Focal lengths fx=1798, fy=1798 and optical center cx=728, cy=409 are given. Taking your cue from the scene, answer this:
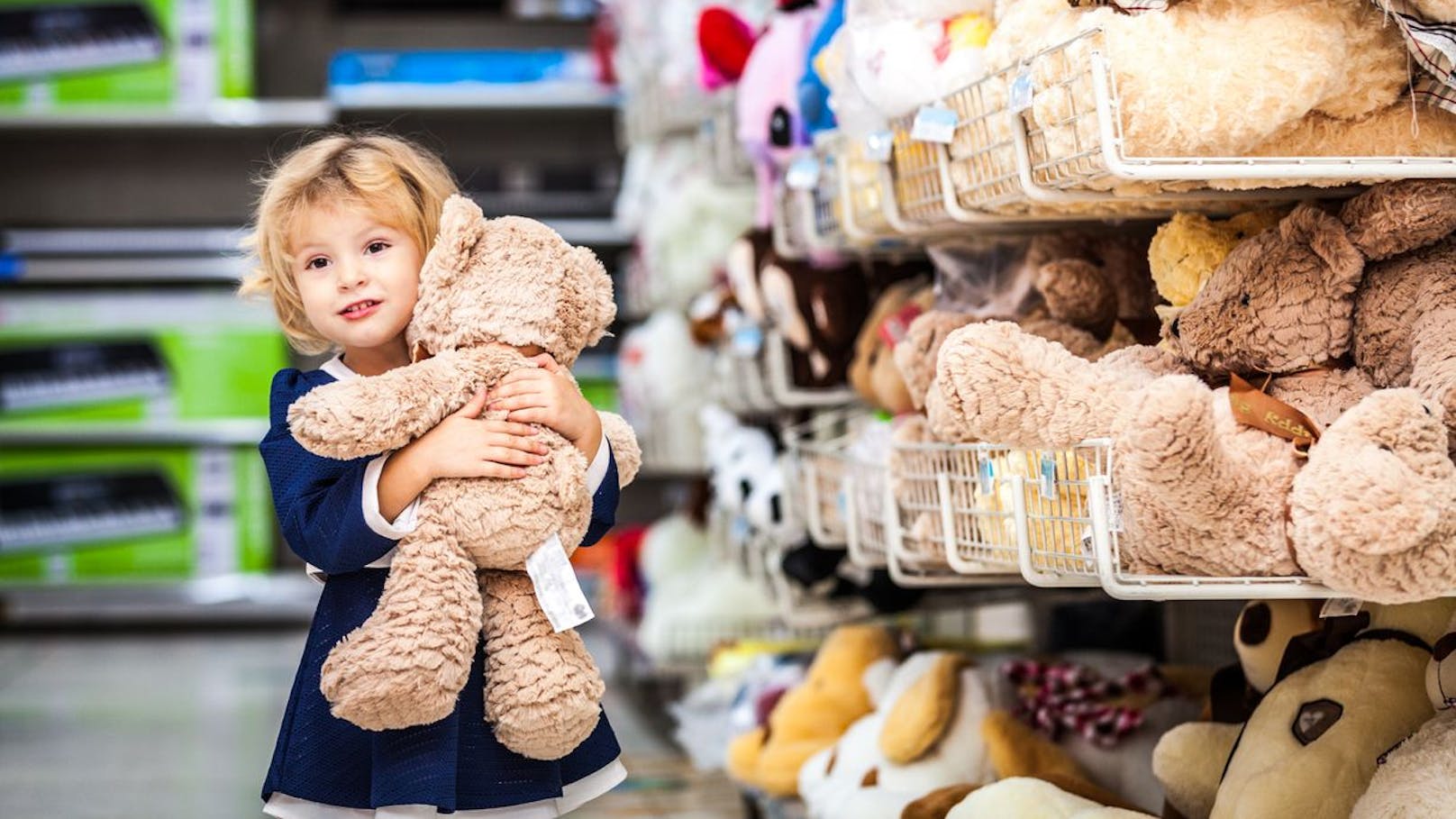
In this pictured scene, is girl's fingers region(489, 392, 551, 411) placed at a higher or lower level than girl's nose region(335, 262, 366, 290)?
lower

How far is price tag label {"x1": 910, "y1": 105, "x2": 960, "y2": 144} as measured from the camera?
70.5 inches

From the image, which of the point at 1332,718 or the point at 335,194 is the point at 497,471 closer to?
the point at 335,194

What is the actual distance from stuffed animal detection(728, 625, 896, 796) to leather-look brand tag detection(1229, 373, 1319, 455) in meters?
1.32

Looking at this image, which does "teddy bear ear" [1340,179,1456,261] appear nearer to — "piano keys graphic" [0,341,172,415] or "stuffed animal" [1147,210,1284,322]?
"stuffed animal" [1147,210,1284,322]

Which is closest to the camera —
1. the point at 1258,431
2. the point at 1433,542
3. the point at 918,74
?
the point at 1433,542

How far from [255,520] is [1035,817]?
181 inches

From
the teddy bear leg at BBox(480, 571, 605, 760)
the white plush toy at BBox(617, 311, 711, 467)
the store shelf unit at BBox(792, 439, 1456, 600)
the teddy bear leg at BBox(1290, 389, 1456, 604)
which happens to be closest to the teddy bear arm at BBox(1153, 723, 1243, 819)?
the store shelf unit at BBox(792, 439, 1456, 600)

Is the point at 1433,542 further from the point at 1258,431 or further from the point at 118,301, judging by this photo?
the point at 118,301

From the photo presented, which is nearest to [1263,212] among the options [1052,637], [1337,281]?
[1337,281]

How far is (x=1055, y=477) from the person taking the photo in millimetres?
1568

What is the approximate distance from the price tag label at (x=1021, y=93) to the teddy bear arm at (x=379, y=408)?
53cm

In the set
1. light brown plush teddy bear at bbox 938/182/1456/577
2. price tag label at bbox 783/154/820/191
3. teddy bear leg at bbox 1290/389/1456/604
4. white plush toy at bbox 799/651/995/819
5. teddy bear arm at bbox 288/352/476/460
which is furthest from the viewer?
price tag label at bbox 783/154/820/191

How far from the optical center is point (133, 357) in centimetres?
593

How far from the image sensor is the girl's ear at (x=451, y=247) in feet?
5.29
